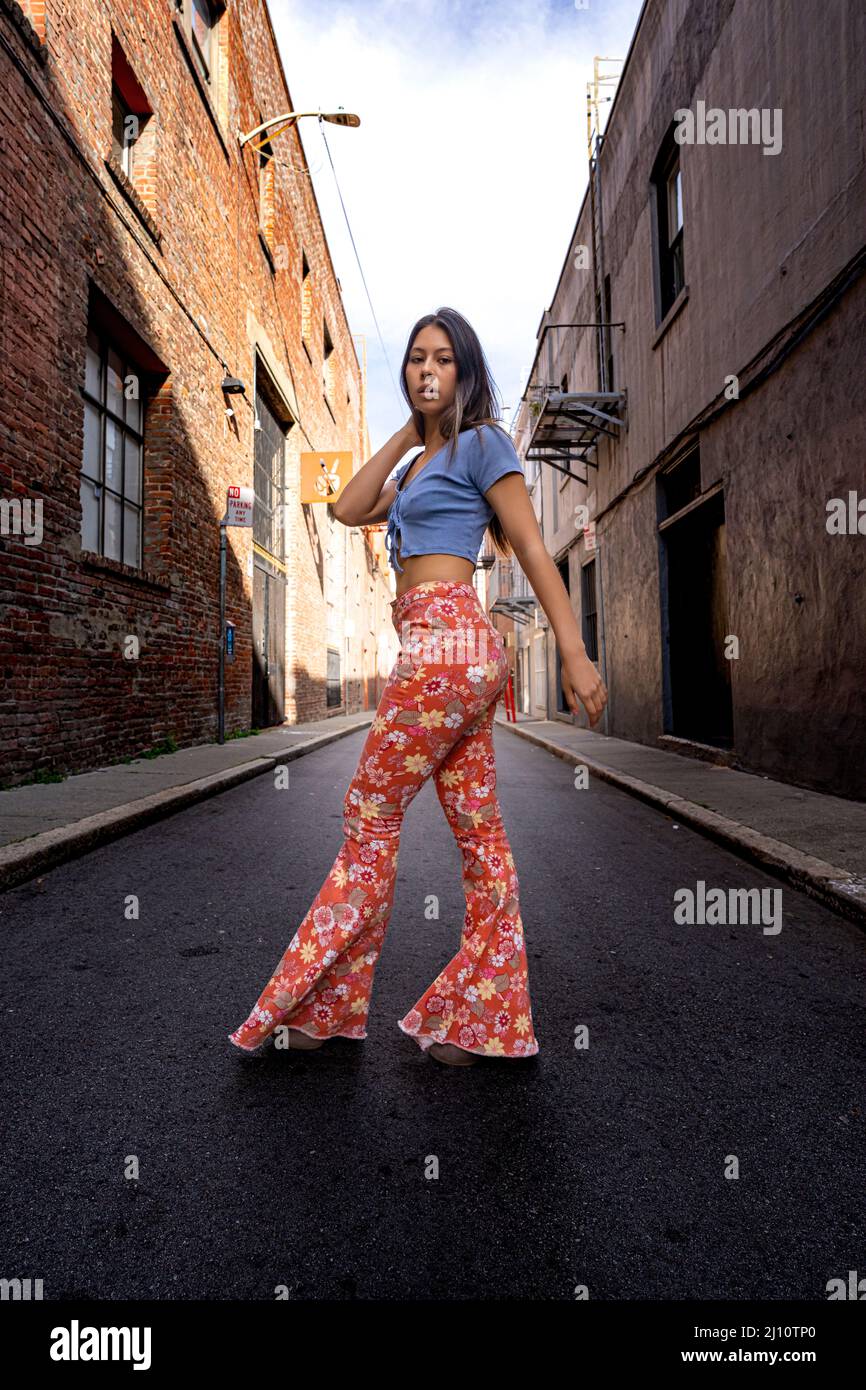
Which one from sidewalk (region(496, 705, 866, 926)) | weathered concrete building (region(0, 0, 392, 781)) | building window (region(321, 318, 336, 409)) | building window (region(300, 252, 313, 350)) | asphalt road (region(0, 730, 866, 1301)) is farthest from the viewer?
building window (region(321, 318, 336, 409))

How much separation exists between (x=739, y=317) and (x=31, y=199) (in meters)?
5.98

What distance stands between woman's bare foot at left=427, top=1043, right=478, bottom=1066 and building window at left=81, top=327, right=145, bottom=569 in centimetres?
640

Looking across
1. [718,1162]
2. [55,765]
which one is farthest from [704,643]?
A: [718,1162]

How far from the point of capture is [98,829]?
14.3 ft

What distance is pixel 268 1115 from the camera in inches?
66.4

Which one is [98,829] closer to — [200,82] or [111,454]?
[111,454]

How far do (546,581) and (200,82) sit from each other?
1122 cm

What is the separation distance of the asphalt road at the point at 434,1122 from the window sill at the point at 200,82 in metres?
10.2

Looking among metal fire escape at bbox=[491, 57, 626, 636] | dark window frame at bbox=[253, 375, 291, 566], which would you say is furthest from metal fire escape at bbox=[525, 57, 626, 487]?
dark window frame at bbox=[253, 375, 291, 566]

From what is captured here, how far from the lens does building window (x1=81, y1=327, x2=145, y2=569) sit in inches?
286

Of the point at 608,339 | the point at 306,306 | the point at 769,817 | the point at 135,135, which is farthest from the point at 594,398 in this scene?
the point at 306,306

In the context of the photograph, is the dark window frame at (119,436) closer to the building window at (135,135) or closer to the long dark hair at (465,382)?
the building window at (135,135)

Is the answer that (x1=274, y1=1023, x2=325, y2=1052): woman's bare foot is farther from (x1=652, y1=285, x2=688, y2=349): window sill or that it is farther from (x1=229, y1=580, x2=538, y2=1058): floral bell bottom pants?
(x1=652, y1=285, x2=688, y2=349): window sill

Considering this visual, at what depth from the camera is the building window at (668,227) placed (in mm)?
9596
